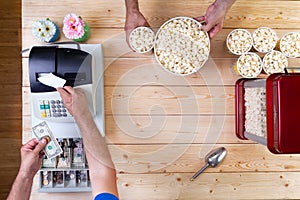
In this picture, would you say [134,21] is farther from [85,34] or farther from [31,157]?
[31,157]

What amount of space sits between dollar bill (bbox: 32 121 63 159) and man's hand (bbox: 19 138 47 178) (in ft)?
0.07

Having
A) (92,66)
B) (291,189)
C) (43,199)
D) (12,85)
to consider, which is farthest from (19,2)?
(291,189)

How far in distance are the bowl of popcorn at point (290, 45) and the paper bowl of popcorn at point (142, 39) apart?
→ 52cm

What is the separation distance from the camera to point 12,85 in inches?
77.0

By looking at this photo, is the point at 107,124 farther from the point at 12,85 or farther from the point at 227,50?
the point at 12,85

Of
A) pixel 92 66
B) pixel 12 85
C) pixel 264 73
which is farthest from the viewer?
pixel 12 85

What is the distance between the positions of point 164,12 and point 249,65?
16.3 inches

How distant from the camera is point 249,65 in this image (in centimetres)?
143

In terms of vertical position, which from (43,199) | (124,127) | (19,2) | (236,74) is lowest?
(43,199)

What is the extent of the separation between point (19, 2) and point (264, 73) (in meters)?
1.32

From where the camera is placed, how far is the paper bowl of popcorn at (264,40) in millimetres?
1444

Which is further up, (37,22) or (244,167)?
(37,22)

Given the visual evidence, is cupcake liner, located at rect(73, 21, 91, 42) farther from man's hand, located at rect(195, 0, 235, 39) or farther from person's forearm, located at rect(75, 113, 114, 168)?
man's hand, located at rect(195, 0, 235, 39)

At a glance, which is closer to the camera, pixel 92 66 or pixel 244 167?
pixel 92 66
